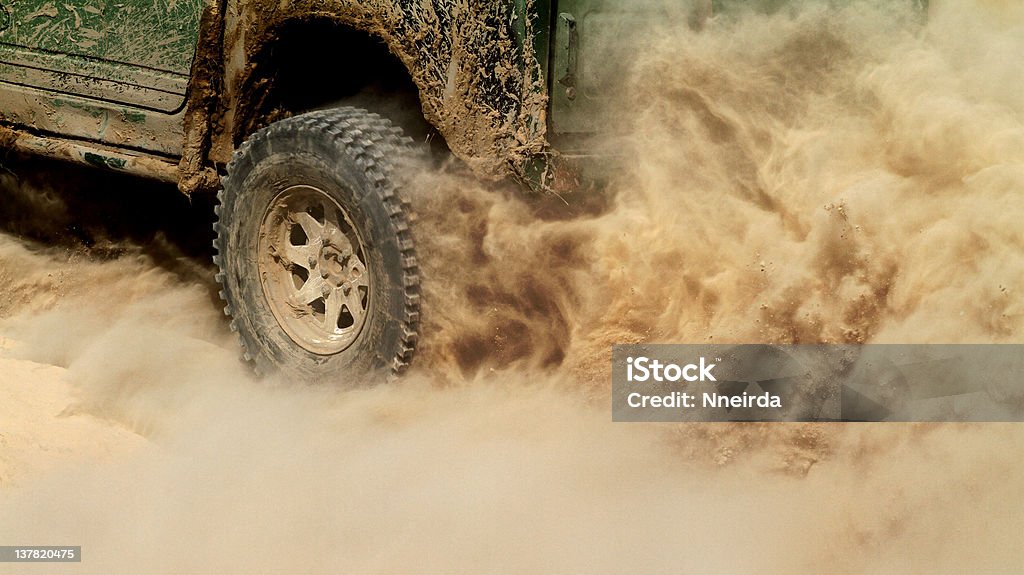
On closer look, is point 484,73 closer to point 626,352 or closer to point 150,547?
point 626,352

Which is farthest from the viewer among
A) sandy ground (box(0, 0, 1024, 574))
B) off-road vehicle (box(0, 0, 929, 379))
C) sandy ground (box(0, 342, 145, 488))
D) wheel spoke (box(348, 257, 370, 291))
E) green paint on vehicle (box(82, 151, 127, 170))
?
green paint on vehicle (box(82, 151, 127, 170))

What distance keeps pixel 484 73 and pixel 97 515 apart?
1.71 metres

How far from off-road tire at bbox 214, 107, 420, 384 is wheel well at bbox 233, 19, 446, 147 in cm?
18

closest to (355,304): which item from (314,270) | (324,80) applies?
(314,270)

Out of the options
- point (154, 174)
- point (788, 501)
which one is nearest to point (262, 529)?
point (788, 501)

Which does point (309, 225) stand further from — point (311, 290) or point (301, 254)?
point (311, 290)

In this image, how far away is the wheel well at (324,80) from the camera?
13.6 ft

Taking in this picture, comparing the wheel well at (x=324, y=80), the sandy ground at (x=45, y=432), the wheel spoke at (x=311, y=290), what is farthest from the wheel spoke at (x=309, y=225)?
the sandy ground at (x=45, y=432)

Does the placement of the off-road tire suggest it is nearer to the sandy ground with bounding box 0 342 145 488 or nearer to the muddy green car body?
the muddy green car body

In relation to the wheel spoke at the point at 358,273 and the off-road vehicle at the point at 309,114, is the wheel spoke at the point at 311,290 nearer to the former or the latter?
the off-road vehicle at the point at 309,114

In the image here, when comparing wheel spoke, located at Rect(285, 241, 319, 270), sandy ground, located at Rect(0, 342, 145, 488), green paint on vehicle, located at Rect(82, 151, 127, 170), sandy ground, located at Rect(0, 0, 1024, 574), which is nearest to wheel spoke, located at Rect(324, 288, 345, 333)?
wheel spoke, located at Rect(285, 241, 319, 270)

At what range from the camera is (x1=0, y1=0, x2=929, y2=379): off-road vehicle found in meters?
3.54

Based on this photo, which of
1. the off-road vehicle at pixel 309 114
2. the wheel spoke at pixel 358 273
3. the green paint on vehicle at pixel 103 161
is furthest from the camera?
the green paint on vehicle at pixel 103 161

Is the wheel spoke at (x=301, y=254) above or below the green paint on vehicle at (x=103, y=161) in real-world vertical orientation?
below
